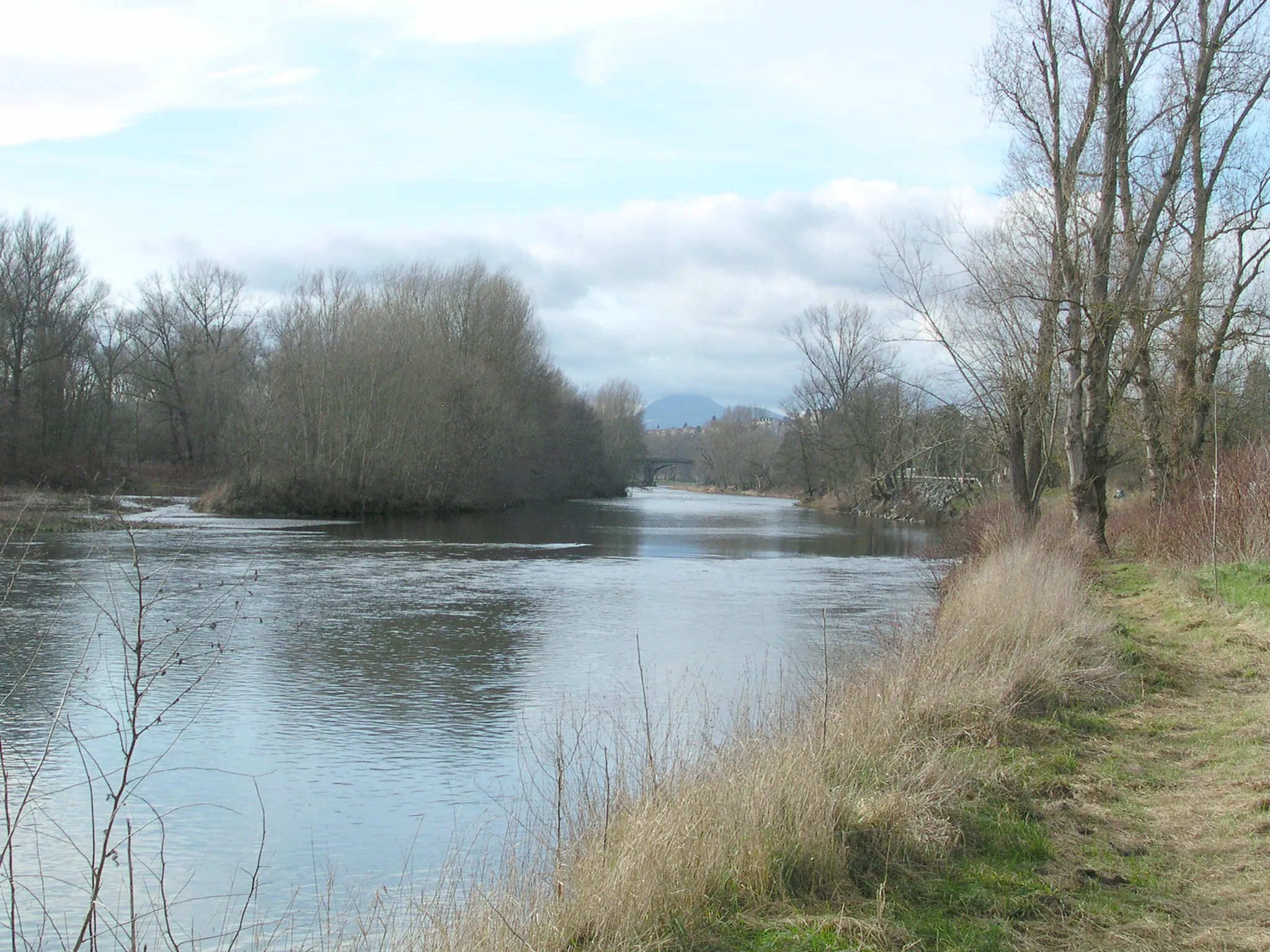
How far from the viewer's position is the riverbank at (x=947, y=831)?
4164 millimetres

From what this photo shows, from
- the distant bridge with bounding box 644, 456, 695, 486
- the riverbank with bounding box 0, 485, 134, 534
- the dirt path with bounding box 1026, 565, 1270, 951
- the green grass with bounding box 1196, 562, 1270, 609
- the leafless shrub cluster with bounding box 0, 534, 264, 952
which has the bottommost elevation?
the leafless shrub cluster with bounding box 0, 534, 264, 952

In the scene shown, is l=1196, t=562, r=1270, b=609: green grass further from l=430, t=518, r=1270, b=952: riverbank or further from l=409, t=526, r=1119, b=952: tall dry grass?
l=409, t=526, r=1119, b=952: tall dry grass

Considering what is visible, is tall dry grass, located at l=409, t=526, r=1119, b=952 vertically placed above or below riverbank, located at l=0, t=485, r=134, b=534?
below

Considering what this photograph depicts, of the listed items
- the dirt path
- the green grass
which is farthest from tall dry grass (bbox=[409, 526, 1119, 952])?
the green grass

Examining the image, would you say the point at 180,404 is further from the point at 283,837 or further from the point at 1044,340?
the point at 283,837

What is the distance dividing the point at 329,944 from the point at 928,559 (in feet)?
79.2

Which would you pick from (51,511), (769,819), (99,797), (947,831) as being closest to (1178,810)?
(947,831)

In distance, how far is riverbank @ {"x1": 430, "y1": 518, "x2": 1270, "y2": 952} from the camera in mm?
4164

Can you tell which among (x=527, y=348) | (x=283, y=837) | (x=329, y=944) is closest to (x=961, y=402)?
(x=283, y=837)

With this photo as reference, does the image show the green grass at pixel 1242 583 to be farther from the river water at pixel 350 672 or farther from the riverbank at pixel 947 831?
the river water at pixel 350 672

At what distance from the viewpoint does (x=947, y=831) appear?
514 centimetres

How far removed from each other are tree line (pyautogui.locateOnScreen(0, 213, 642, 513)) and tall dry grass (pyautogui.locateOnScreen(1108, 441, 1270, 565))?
3309 centimetres

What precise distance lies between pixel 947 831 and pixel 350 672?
30.0 ft

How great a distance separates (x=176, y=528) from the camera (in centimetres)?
3144
